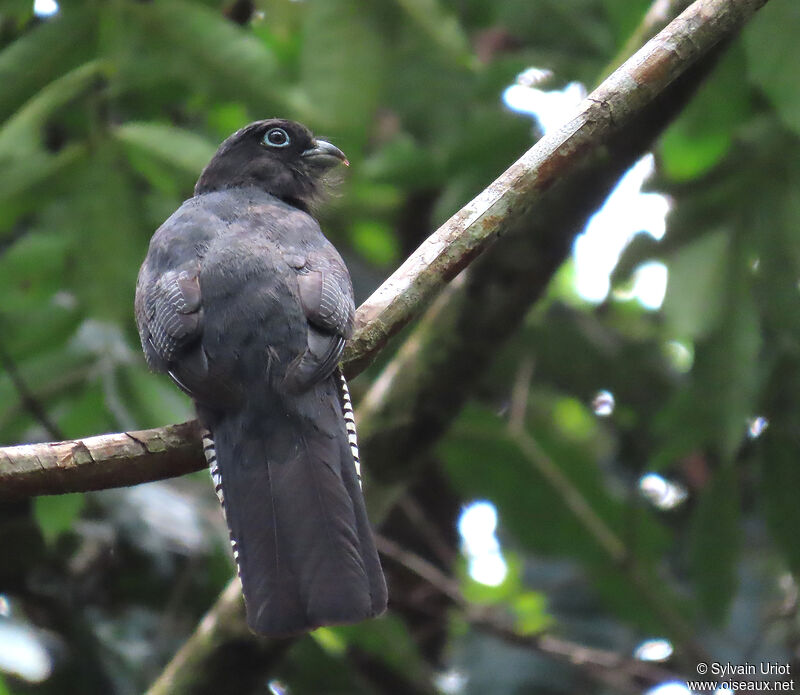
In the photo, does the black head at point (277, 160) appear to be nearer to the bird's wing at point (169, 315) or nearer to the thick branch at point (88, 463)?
the bird's wing at point (169, 315)

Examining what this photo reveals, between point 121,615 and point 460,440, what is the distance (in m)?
1.80

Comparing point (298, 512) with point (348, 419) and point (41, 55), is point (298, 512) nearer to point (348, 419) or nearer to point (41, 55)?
point (348, 419)

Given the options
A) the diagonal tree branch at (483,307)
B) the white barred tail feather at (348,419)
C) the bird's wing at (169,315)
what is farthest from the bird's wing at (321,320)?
the diagonal tree branch at (483,307)

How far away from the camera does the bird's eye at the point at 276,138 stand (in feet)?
15.6

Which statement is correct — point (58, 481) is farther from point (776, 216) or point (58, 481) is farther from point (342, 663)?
point (776, 216)

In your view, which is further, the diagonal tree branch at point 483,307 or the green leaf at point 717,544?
the diagonal tree branch at point 483,307

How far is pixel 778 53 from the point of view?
12.6 feet

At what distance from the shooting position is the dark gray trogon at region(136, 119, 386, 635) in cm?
297

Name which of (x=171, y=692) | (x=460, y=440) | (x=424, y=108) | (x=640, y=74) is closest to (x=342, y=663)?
(x=171, y=692)

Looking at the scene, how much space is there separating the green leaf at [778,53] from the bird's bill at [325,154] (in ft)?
5.37

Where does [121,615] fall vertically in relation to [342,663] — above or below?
above

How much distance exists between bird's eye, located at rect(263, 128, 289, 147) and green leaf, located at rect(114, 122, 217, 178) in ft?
2.25

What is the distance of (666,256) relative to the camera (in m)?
4.75

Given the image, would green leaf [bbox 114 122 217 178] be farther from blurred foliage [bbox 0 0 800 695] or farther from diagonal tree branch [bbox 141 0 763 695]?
diagonal tree branch [bbox 141 0 763 695]
